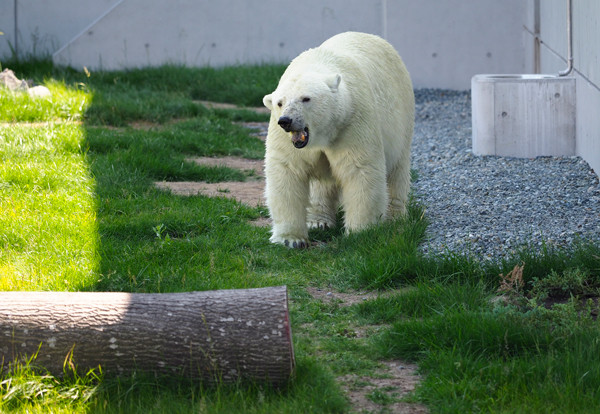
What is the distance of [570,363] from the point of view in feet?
10.3

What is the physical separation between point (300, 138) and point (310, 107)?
7.4 inches

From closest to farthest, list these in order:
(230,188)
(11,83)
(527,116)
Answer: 1. (230,188)
2. (527,116)
3. (11,83)

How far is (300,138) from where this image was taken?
4715mm

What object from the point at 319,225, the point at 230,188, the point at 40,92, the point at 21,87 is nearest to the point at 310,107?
the point at 319,225

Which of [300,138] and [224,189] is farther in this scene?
[224,189]

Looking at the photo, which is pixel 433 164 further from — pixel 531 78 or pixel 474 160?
pixel 531 78

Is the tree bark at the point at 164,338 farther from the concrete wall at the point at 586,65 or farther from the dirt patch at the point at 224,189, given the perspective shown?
the concrete wall at the point at 586,65

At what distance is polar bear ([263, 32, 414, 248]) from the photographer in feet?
15.6

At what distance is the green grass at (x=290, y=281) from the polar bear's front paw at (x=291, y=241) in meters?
0.06

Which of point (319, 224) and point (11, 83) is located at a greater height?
point (11, 83)

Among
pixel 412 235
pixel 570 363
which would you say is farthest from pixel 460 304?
pixel 412 235

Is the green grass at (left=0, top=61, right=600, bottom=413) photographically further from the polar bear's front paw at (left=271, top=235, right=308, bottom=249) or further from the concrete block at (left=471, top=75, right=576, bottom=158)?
the concrete block at (left=471, top=75, right=576, bottom=158)

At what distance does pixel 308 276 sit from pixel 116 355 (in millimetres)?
1768

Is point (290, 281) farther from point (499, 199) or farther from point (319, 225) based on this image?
point (499, 199)
